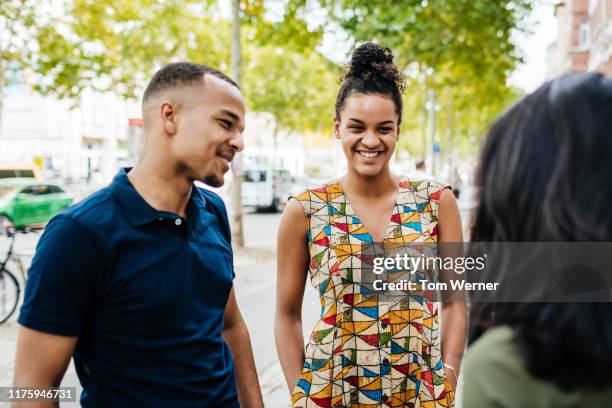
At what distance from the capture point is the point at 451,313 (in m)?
2.18

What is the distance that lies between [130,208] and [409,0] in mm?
11364

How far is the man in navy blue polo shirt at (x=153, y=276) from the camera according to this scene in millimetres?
1521

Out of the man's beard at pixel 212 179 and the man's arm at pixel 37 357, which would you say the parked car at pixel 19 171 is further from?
the man's arm at pixel 37 357

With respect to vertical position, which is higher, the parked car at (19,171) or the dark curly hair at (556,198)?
the dark curly hair at (556,198)

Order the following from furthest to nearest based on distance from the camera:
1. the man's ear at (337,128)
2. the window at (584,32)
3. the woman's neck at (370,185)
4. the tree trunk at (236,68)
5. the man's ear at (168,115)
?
1. the window at (584,32)
2. the tree trunk at (236,68)
3. the man's ear at (337,128)
4. the woman's neck at (370,185)
5. the man's ear at (168,115)

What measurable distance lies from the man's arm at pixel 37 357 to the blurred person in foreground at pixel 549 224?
1.05 m

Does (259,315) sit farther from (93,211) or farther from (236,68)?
(93,211)

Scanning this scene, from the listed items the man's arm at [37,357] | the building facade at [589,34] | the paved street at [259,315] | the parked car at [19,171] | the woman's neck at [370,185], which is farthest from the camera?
the building facade at [589,34]

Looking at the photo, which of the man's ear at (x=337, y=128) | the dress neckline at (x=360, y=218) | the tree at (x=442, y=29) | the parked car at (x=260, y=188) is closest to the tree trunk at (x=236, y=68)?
the tree at (x=442, y=29)

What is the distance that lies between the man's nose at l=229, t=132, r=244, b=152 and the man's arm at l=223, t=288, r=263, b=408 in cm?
51

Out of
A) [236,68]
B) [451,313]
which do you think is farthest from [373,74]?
[236,68]

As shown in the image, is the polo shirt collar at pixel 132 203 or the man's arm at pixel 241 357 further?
the man's arm at pixel 241 357

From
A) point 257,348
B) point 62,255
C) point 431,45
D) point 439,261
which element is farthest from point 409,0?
point 62,255

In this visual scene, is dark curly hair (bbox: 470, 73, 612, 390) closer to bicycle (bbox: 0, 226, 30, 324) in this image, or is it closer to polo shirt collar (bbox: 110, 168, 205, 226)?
polo shirt collar (bbox: 110, 168, 205, 226)
